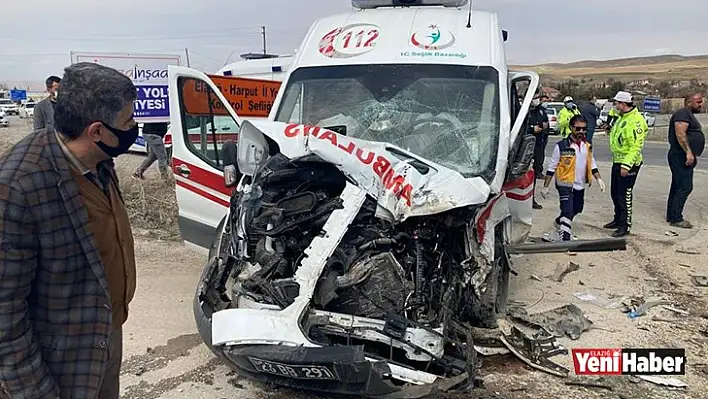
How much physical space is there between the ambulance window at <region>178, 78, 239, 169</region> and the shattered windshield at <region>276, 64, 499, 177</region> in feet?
2.44

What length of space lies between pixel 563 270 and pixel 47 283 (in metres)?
5.62

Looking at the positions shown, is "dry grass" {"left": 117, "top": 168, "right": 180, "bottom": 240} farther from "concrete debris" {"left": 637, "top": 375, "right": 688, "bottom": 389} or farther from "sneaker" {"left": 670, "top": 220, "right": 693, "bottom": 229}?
"sneaker" {"left": 670, "top": 220, "right": 693, "bottom": 229}

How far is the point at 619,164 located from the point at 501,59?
376 centimetres

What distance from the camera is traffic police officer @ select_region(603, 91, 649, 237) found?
26.0ft

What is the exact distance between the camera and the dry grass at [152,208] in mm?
7988

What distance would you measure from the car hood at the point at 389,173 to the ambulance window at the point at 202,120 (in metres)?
1.75

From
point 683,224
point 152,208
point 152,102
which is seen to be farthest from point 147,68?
point 683,224

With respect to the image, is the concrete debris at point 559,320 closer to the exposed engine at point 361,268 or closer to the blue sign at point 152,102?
the exposed engine at point 361,268

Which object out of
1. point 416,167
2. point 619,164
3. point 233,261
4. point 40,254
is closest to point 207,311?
point 233,261

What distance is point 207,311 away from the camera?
12.6ft

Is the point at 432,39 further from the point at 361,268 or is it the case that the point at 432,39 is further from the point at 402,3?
the point at 361,268

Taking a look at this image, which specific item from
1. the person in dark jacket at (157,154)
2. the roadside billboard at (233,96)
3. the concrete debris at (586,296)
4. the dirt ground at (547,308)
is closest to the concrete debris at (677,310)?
the dirt ground at (547,308)

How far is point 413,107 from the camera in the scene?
4883mm

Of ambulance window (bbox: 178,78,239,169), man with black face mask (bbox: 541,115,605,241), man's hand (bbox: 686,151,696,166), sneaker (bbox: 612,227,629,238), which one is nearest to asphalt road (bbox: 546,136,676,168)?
man's hand (bbox: 686,151,696,166)
